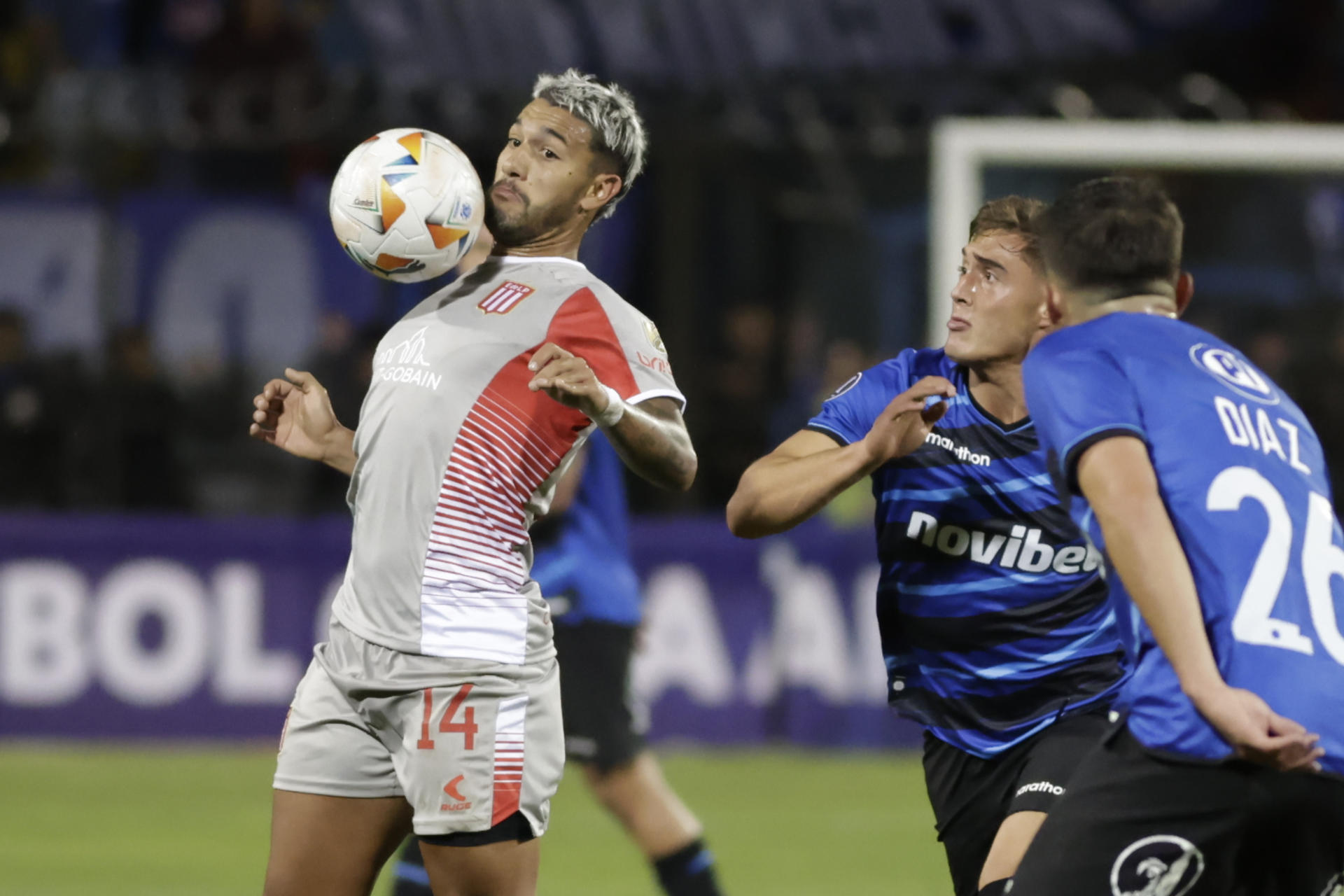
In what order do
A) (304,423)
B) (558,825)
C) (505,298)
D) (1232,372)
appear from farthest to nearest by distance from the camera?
(558,825) → (304,423) → (505,298) → (1232,372)

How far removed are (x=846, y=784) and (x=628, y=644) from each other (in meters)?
4.00

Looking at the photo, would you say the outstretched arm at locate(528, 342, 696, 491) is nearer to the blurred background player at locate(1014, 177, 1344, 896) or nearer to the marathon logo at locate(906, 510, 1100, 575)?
the marathon logo at locate(906, 510, 1100, 575)

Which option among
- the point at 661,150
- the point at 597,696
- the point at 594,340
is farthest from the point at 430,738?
the point at 661,150

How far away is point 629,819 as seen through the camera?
5.96 meters

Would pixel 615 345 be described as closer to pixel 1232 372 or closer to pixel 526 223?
pixel 526 223

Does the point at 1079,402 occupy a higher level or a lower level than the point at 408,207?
lower

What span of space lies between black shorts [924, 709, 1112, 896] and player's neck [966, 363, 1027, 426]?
0.70 m

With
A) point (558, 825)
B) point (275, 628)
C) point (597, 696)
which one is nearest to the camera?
point (597, 696)

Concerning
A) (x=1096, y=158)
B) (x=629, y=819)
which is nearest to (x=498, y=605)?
(x=629, y=819)

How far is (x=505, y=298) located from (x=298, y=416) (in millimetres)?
634

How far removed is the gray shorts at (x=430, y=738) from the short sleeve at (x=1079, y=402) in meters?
1.27

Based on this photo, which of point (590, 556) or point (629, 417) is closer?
point (629, 417)

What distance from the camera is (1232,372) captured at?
319 cm

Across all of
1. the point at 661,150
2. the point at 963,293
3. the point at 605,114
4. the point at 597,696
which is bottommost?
the point at 597,696
